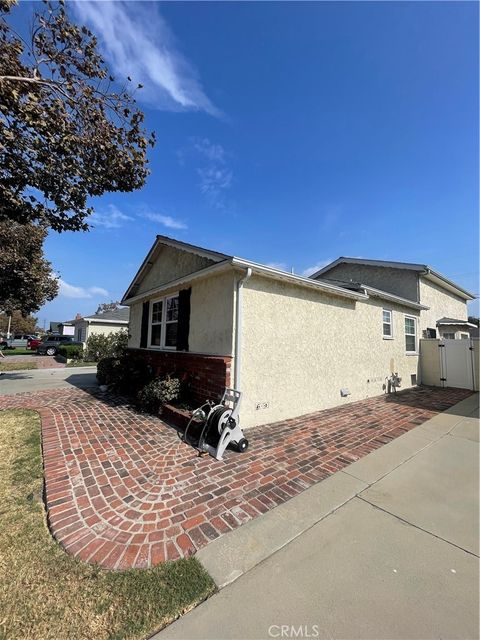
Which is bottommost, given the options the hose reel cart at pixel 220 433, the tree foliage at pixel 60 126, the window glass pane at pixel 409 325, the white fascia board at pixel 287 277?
the hose reel cart at pixel 220 433

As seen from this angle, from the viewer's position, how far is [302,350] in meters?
6.81

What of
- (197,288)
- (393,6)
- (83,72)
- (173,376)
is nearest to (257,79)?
(393,6)

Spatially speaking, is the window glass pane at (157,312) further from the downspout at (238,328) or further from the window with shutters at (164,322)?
the downspout at (238,328)

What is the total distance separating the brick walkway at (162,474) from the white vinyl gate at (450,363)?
5651mm

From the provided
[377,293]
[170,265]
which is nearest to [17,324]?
[170,265]

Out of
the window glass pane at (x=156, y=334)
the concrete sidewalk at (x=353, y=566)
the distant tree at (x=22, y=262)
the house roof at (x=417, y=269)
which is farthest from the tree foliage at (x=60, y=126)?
the house roof at (x=417, y=269)

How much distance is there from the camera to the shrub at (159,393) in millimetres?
6477

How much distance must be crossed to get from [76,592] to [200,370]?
4371 mm

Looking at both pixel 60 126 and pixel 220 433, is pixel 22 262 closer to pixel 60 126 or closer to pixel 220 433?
pixel 60 126

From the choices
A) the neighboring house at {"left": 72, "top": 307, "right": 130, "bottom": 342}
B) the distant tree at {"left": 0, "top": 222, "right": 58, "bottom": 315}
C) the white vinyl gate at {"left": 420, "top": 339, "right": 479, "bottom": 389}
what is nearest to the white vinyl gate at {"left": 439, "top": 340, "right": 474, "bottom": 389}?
the white vinyl gate at {"left": 420, "top": 339, "right": 479, "bottom": 389}

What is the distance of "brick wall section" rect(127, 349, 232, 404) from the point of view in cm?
562

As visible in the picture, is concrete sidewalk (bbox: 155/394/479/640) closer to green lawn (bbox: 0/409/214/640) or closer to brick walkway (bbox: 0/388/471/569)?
green lawn (bbox: 0/409/214/640)

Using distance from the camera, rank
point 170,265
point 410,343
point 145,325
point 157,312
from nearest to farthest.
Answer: point 170,265
point 157,312
point 145,325
point 410,343

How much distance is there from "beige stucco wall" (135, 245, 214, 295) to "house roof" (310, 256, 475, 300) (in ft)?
32.6
